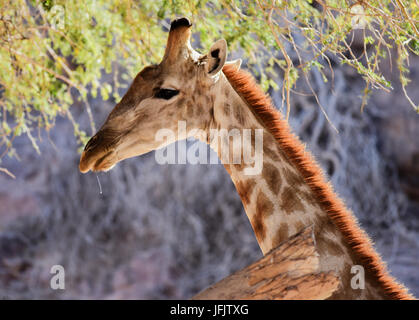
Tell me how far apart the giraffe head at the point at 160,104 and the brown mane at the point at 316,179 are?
17cm

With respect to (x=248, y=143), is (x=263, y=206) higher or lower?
lower

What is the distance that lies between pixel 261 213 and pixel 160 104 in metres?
0.61

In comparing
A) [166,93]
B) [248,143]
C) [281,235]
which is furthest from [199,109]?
[281,235]

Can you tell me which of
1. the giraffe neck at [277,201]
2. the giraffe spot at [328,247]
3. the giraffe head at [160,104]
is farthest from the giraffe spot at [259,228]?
the giraffe head at [160,104]

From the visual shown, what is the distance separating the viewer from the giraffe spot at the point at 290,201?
2.01 metres

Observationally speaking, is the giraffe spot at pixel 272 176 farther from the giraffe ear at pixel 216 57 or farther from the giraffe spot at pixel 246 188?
the giraffe ear at pixel 216 57

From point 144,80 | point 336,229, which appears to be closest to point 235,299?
point 336,229

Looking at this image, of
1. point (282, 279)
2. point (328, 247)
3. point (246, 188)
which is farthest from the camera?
point (246, 188)

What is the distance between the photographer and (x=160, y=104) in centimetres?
216

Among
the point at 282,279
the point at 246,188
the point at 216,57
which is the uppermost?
the point at 216,57

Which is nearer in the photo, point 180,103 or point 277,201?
point 277,201

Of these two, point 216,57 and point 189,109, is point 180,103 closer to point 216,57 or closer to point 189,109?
point 189,109

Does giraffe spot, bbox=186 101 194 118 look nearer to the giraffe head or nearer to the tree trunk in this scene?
the giraffe head

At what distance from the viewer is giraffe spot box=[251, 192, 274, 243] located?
2045 millimetres
